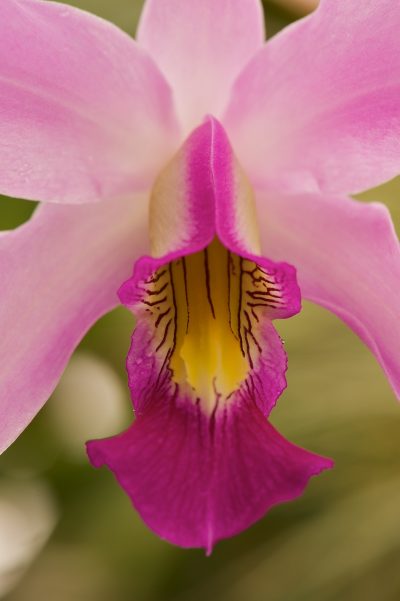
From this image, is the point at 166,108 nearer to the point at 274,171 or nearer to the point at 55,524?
the point at 274,171

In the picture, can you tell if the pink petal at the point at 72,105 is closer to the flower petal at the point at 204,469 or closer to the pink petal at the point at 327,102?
the pink petal at the point at 327,102

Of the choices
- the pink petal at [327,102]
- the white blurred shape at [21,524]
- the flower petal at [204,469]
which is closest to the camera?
the flower petal at [204,469]

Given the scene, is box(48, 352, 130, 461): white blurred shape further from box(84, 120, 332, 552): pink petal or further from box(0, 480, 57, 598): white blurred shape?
box(84, 120, 332, 552): pink petal

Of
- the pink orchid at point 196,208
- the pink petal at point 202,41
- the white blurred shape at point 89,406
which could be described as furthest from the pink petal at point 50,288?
the white blurred shape at point 89,406

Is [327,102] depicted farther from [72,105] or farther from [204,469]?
[204,469]

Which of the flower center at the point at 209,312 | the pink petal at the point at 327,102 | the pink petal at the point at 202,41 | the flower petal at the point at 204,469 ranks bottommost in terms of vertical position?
the flower petal at the point at 204,469

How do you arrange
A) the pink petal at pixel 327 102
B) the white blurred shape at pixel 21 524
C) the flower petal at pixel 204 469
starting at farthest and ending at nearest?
the white blurred shape at pixel 21 524 < the pink petal at pixel 327 102 < the flower petal at pixel 204 469

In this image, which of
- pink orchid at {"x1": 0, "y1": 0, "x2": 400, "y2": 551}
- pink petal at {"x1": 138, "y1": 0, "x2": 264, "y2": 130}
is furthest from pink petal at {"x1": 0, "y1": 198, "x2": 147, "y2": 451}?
pink petal at {"x1": 138, "y1": 0, "x2": 264, "y2": 130}

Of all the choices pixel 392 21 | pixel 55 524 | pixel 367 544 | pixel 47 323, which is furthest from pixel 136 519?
pixel 392 21
